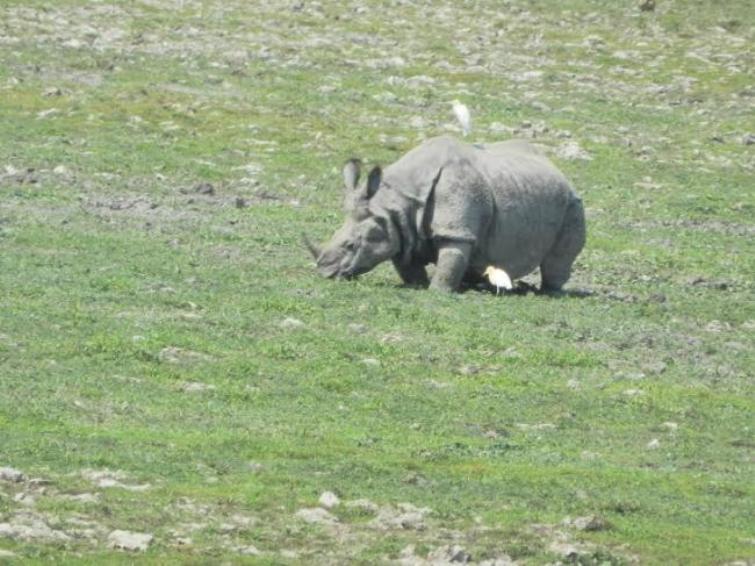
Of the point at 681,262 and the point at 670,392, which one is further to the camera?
the point at 681,262

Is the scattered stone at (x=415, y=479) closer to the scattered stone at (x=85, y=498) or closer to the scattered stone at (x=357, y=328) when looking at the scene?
the scattered stone at (x=85, y=498)

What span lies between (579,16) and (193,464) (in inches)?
1602

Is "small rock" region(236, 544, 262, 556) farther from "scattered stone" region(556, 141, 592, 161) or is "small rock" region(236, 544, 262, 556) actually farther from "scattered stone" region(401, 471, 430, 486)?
"scattered stone" region(556, 141, 592, 161)

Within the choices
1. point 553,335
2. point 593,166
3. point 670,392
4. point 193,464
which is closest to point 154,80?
point 593,166

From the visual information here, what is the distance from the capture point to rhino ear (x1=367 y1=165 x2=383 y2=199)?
28.5 m

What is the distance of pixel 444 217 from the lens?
28.4 meters

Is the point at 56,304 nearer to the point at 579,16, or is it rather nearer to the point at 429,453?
the point at 429,453

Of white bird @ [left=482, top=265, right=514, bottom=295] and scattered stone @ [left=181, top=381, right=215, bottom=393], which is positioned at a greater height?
scattered stone @ [left=181, top=381, right=215, bottom=393]

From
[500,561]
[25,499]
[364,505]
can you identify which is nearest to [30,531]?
[25,499]

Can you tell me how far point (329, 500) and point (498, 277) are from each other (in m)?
10.9

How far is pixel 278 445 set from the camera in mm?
19828

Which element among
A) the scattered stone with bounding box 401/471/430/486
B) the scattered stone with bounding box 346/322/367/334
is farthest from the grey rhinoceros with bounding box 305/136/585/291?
the scattered stone with bounding box 401/471/430/486

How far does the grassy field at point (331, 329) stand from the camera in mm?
17688

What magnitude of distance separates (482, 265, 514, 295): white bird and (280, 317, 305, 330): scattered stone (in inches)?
149
